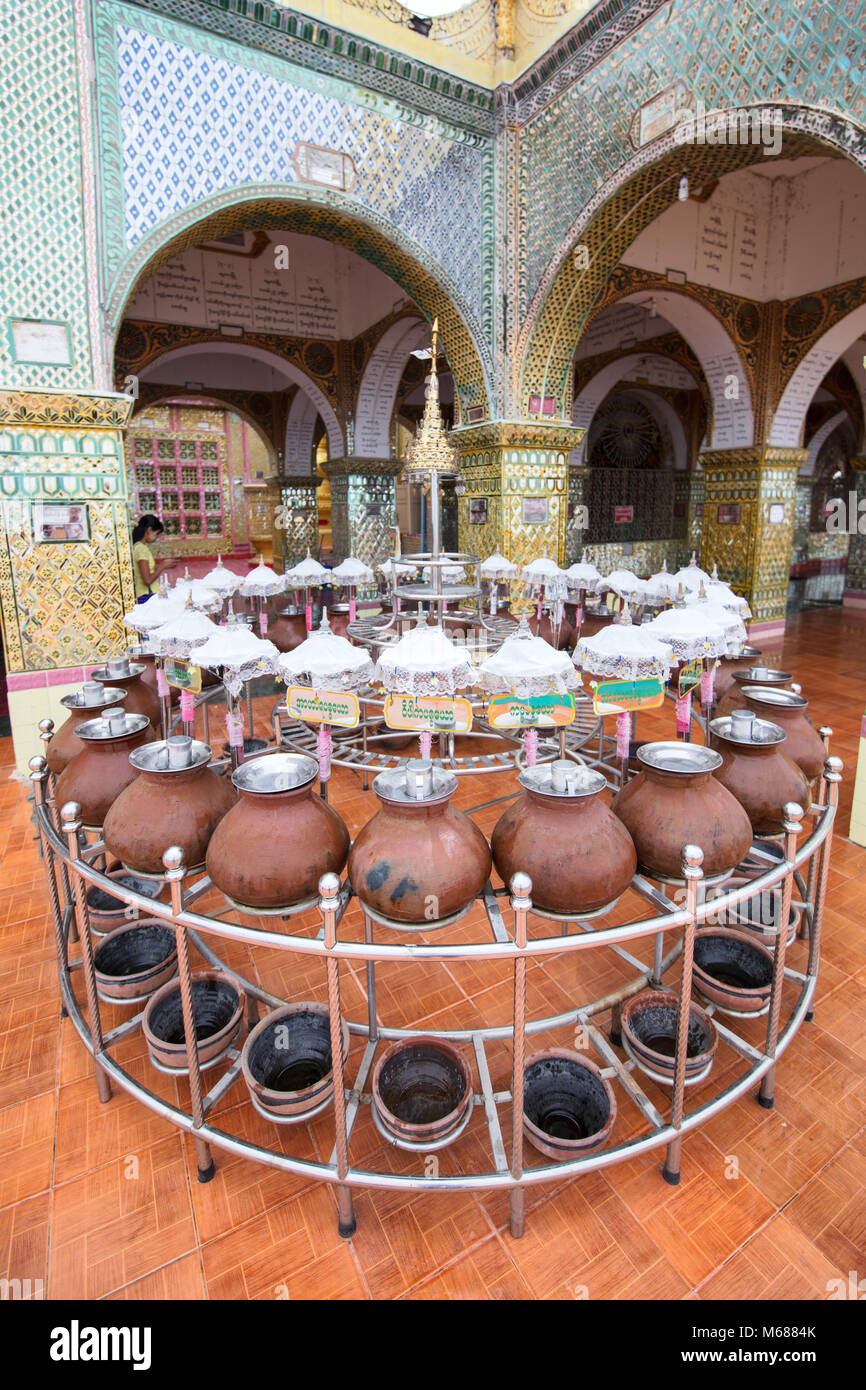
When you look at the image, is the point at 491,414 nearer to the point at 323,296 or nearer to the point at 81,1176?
the point at 323,296

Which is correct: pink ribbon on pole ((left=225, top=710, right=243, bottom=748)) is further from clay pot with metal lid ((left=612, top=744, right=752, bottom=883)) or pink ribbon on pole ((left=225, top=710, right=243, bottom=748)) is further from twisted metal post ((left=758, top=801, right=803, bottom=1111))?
twisted metal post ((left=758, top=801, right=803, bottom=1111))

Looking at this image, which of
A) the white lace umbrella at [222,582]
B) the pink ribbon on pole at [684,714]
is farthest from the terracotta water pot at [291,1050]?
the white lace umbrella at [222,582]

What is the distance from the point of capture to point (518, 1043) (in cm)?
149

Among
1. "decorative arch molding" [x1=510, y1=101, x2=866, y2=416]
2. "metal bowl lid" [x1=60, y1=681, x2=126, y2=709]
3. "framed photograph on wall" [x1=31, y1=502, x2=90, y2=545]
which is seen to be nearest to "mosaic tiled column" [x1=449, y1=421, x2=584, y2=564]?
"decorative arch molding" [x1=510, y1=101, x2=866, y2=416]

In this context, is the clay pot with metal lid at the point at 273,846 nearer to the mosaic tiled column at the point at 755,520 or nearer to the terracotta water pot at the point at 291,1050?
the terracotta water pot at the point at 291,1050

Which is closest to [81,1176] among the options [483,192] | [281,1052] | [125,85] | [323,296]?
[281,1052]

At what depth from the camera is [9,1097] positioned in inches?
76.2

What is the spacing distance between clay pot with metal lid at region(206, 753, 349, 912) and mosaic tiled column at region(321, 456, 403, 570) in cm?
772

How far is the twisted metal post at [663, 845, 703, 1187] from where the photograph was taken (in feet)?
4.99

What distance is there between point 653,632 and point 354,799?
76.4 inches

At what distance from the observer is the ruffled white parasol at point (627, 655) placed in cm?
246

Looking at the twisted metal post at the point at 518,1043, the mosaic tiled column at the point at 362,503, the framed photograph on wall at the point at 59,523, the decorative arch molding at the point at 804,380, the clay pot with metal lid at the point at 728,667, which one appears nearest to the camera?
the twisted metal post at the point at 518,1043

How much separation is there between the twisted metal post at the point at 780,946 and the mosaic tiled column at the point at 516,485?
5.05 metres

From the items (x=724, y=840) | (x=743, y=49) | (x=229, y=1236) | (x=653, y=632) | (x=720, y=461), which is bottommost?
(x=229, y=1236)
